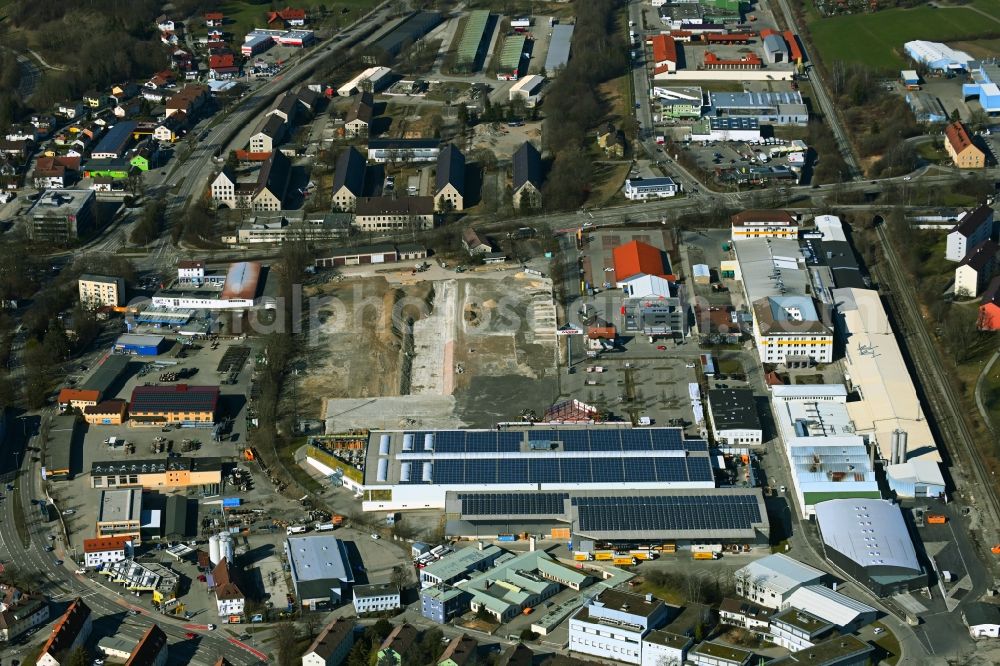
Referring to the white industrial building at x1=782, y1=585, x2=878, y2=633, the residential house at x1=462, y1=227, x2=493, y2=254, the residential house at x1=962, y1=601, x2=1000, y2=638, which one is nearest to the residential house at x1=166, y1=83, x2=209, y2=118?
the residential house at x1=462, y1=227, x2=493, y2=254

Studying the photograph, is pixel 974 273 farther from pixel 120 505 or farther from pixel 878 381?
pixel 120 505

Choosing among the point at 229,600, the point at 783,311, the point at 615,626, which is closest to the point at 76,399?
the point at 229,600

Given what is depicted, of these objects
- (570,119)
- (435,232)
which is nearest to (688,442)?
(435,232)

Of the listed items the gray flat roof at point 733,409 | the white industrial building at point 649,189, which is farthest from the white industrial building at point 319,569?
the white industrial building at point 649,189

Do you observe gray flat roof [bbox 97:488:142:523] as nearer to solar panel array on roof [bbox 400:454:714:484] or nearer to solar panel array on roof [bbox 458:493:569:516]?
solar panel array on roof [bbox 400:454:714:484]

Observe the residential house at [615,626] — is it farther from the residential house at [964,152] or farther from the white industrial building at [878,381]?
the residential house at [964,152]

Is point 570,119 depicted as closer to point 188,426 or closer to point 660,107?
point 660,107
